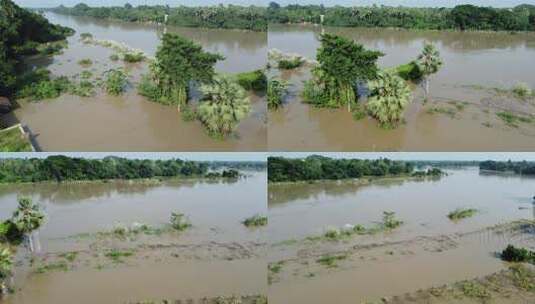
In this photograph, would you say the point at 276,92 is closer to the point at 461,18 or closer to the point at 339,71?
the point at 339,71

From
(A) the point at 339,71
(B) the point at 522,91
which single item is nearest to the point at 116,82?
(A) the point at 339,71

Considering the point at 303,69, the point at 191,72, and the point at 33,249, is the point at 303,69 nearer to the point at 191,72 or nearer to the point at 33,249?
the point at 191,72

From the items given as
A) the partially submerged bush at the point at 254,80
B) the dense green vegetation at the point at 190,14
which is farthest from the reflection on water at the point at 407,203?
the dense green vegetation at the point at 190,14

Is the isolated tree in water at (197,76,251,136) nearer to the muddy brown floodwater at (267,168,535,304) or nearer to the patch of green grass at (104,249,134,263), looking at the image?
the muddy brown floodwater at (267,168,535,304)

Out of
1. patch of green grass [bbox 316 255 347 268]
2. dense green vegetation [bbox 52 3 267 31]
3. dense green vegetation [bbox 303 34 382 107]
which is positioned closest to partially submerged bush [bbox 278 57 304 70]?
dense green vegetation [bbox 303 34 382 107]

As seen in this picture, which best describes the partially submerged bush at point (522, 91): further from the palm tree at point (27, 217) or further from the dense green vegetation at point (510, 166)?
the palm tree at point (27, 217)

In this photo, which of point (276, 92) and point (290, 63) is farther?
point (290, 63)
